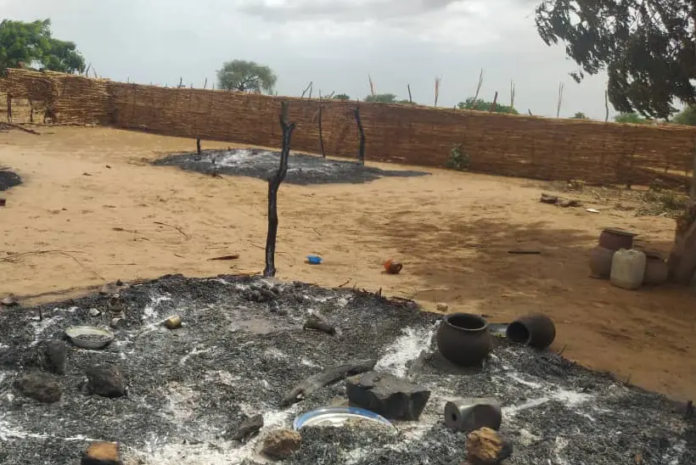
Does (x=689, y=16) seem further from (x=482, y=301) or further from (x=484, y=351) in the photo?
(x=484, y=351)

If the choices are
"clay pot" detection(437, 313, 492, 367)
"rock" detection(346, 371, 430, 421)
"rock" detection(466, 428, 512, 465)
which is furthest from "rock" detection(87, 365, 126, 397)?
"clay pot" detection(437, 313, 492, 367)

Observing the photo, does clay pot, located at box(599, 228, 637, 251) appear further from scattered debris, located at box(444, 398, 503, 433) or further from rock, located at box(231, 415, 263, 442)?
rock, located at box(231, 415, 263, 442)

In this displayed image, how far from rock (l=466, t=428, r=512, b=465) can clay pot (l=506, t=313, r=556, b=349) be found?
1643 mm

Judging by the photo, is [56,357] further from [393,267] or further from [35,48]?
[35,48]

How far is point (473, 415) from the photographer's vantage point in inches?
117

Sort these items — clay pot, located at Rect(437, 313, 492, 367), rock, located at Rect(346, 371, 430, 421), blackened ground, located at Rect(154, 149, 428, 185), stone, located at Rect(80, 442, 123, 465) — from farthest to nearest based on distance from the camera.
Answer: blackened ground, located at Rect(154, 149, 428, 185) < clay pot, located at Rect(437, 313, 492, 367) < rock, located at Rect(346, 371, 430, 421) < stone, located at Rect(80, 442, 123, 465)

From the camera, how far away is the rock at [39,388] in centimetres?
305

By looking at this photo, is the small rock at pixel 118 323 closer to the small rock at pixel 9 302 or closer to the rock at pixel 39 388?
the small rock at pixel 9 302


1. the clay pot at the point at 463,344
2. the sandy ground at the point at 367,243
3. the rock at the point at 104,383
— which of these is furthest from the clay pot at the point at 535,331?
the rock at the point at 104,383

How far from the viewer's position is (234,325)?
4301 millimetres

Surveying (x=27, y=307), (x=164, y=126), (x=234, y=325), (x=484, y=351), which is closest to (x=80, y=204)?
(x=27, y=307)

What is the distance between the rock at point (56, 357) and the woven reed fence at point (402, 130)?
1199 cm

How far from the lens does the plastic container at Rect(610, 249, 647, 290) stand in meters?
5.78

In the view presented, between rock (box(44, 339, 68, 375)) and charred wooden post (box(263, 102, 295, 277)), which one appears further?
charred wooden post (box(263, 102, 295, 277))
